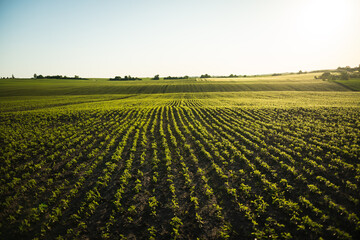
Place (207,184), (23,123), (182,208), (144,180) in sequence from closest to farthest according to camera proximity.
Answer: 1. (182,208)
2. (207,184)
3. (144,180)
4. (23,123)

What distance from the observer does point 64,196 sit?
947 cm

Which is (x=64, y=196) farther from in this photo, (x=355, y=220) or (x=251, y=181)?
(x=355, y=220)

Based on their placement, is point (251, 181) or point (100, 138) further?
point (100, 138)

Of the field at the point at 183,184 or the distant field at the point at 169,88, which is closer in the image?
the field at the point at 183,184

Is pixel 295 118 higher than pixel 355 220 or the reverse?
higher

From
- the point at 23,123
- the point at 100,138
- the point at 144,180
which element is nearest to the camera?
the point at 144,180

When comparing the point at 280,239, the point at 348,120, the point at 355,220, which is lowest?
the point at 280,239

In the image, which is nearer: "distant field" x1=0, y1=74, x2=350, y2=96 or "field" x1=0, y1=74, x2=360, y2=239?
"field" x1=0, y1=74, x2=360, y2=239

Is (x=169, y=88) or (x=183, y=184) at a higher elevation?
(x=169, y=88)

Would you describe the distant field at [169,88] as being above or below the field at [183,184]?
above

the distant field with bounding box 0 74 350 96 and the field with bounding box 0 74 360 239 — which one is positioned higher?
the distant field with bounding box 0 74 350 96

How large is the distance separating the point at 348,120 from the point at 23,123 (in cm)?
4593

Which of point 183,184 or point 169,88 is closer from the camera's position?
point 183,184

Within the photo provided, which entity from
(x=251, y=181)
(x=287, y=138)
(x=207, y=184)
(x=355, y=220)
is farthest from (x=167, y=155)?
(x=287, y=138)
